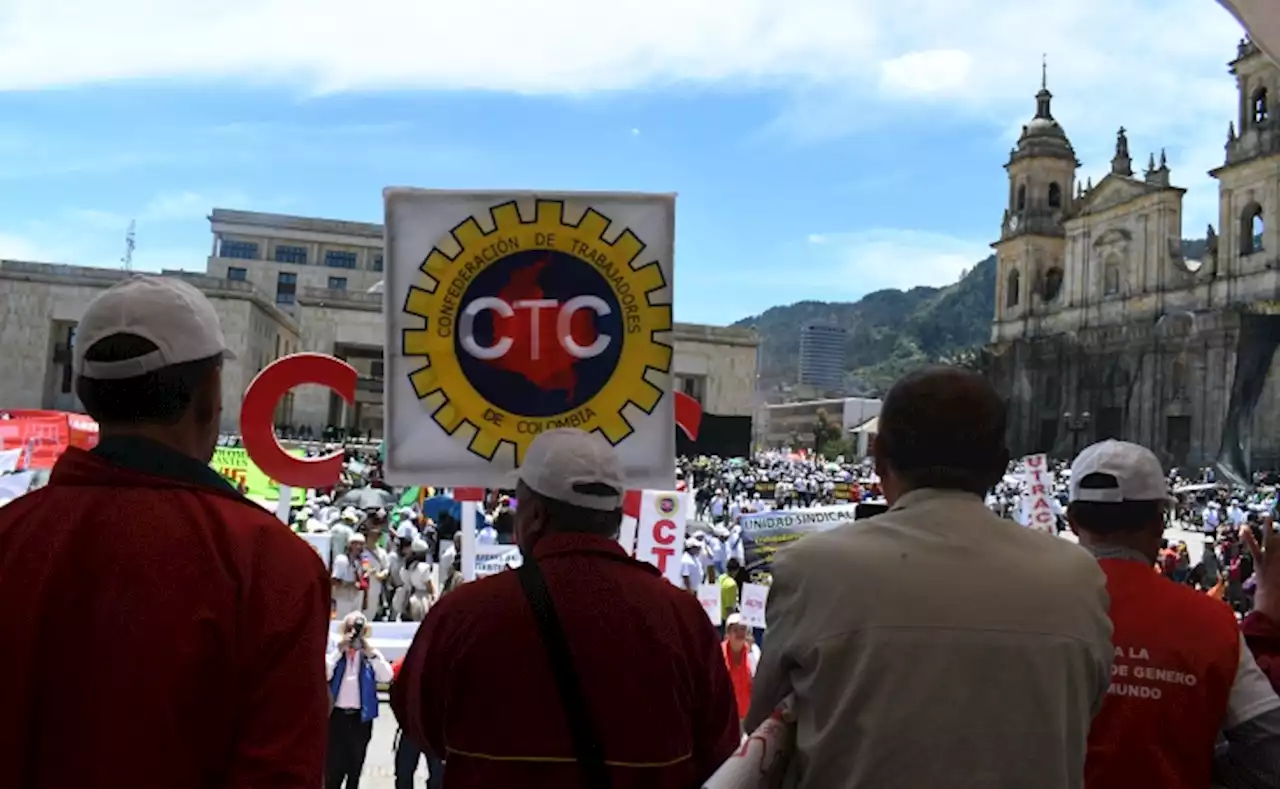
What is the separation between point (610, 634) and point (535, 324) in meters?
1.77

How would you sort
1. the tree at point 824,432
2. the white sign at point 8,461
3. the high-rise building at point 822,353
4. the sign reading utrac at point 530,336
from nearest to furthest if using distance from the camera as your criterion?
the sign reading utrac at point 530,336, the white sign at point 8,461, the tree at point 824,432, the high-rise building at point 822,353

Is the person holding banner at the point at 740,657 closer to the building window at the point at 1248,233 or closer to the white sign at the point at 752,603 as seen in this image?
the white sign at the point at 752,603

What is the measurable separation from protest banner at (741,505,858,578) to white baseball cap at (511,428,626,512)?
7373 millimetres

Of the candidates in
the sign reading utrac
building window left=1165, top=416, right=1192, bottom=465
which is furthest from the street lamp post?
the sign reading utrac

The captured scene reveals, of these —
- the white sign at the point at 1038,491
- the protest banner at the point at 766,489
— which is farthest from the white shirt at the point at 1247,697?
the protest banner at the point at 766,489

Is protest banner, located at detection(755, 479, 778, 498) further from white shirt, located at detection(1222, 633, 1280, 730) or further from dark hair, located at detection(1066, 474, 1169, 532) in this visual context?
white shirt, located at detection(1222, 633, 1280, 730)

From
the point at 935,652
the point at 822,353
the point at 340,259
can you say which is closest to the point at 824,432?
the point at 340,259

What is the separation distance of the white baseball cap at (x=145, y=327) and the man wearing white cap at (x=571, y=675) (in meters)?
0.88

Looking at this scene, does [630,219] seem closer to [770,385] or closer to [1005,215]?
[1005,215]

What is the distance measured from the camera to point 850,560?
1830 millimetres

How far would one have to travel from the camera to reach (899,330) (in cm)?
17625

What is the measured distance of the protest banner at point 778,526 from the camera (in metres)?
9.85

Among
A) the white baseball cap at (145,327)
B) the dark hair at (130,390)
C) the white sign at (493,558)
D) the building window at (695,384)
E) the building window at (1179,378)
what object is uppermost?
the building window at (1179,378)

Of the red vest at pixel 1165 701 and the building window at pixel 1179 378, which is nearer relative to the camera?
the red vest at pixel 1165 701
